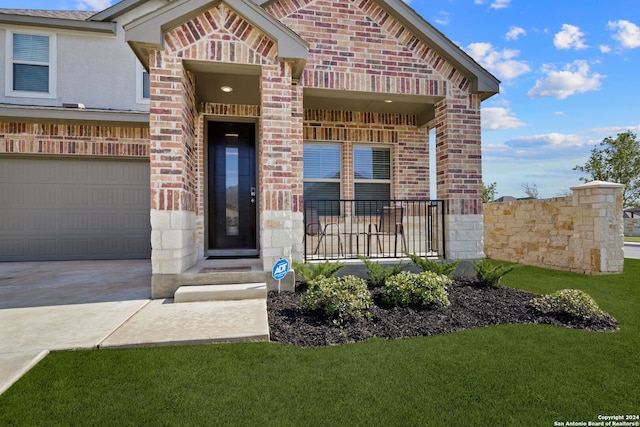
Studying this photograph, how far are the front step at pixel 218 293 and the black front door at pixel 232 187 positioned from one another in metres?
2.32

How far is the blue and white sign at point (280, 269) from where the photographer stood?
13.0 ft

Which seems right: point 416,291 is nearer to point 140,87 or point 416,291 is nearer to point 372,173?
point 372,173

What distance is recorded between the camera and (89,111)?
6.60 meters

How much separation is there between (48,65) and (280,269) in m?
7.39

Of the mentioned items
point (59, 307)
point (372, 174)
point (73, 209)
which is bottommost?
point (59, 307)

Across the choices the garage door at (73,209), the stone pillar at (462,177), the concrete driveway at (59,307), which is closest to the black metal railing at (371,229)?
the stone pillar at (462,177)

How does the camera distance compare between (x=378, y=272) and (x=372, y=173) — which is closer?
(x=378, y=272)

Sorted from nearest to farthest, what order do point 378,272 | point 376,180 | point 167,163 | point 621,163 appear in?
point 167,163, point 378,272, point 376,180, point 621,163

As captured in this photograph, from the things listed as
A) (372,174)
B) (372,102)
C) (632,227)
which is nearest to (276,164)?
(372,102)

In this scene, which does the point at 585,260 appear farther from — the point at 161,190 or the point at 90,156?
the point at 90,156

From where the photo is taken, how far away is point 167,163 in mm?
3982

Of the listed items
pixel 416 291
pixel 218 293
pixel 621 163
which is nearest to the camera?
pixel 416 291

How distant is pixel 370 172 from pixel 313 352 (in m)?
5.29

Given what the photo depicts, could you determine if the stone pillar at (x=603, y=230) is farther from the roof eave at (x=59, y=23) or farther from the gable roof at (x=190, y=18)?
the roof eave at (x=59, y=23)
